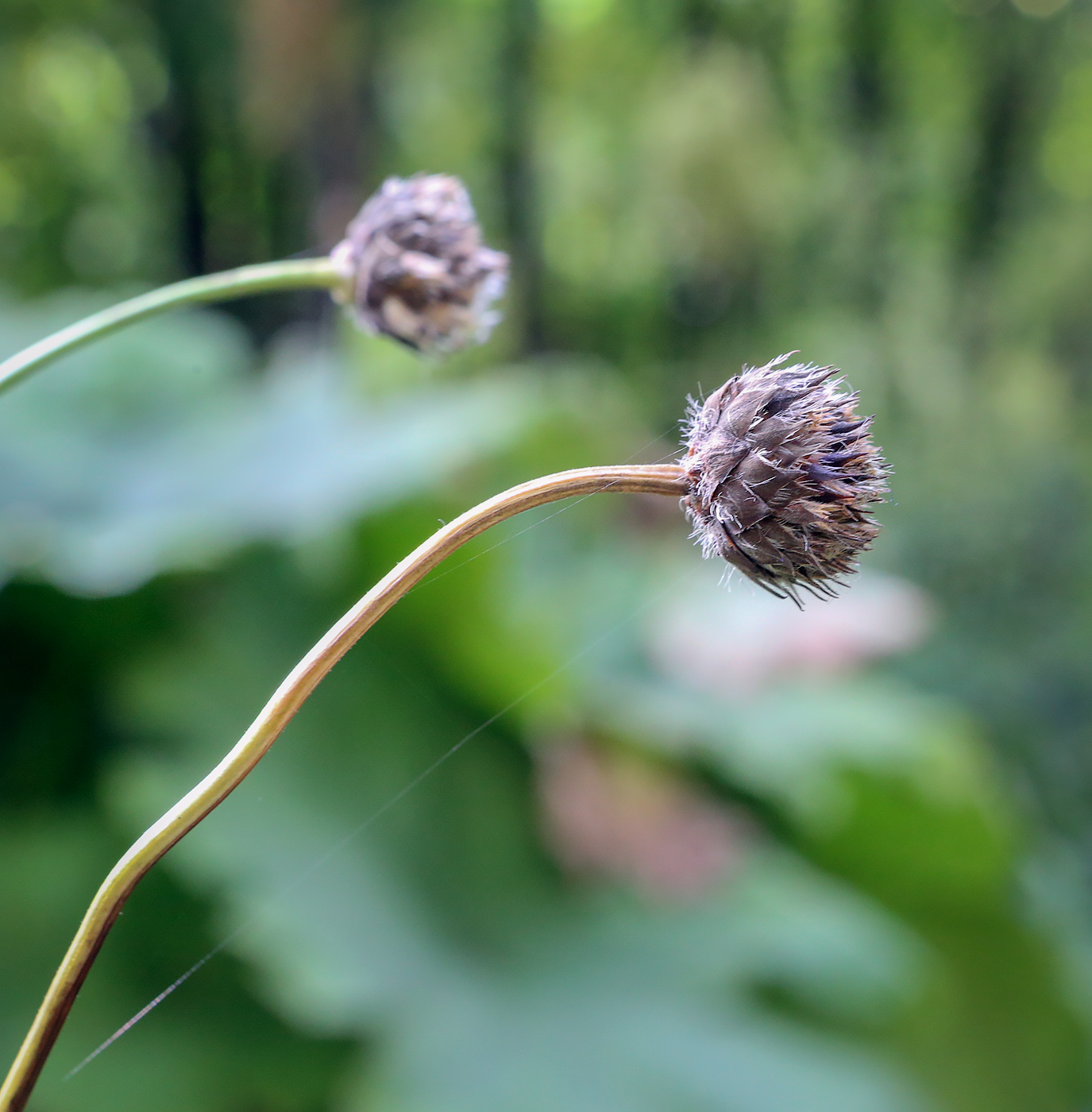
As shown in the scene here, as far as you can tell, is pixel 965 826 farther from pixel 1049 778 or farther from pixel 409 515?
pixel 1049 778

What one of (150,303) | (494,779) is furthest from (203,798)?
(494,779)

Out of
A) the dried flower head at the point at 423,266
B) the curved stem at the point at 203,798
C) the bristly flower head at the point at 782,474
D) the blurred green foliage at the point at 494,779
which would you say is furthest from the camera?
the blurred green foliage at the point at 494,779

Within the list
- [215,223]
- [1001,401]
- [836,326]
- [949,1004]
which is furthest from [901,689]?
[215,223]

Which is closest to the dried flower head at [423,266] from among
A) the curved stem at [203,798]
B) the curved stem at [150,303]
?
the curved stem at [150,303]

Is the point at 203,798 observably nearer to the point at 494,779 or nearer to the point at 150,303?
the point at 150,303

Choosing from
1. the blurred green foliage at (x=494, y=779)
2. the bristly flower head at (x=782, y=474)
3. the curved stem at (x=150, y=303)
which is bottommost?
the blurred green foliage at (x=494, y=779)

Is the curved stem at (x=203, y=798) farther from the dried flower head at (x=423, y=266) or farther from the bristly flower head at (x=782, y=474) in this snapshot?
the dried flower head at (x=423, y=266)
